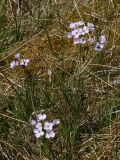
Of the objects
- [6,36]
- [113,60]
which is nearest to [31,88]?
[113,60]

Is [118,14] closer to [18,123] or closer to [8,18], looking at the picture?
[8,18]

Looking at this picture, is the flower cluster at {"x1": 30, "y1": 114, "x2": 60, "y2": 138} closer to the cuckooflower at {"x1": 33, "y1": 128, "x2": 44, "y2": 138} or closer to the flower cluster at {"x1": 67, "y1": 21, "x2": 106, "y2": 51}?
the cuckooflower at {"x1": 33, "y1": 128, "x2": 44, "y2": 138}

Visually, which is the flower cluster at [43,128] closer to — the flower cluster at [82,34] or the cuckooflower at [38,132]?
the cuckooflower at [38,132]

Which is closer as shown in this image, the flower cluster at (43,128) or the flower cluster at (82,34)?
the flower cluster at (43,128)

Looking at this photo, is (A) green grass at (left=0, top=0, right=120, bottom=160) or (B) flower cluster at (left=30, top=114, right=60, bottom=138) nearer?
(B) flower cluster at (left=30, top=114, right=60, bottom=138)

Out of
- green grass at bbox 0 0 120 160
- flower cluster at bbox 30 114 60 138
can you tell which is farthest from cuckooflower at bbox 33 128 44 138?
green grass at bbox 0 0 120 160

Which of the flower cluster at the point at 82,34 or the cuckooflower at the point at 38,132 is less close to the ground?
the flower cluster at the point at 82,34

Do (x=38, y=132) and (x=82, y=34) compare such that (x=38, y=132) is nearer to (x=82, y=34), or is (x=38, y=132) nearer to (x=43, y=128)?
(x=43, y=128)

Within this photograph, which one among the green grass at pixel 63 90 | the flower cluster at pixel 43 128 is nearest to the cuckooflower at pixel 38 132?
the flower cluster at pixel 43 128
